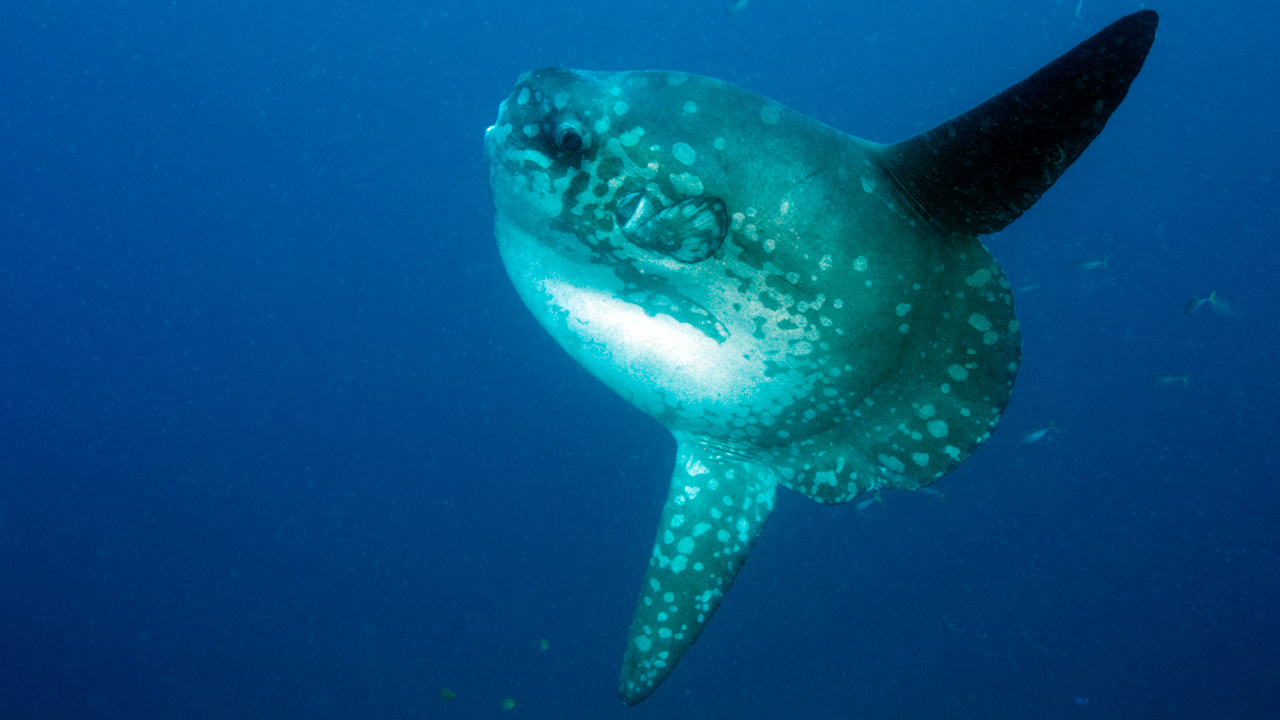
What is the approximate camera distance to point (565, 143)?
2486 millimetres

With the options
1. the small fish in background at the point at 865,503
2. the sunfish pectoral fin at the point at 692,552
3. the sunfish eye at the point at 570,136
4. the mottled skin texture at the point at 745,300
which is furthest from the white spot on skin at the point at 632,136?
the small fish in background at the point at 865,503

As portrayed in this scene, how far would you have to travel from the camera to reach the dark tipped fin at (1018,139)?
6.10 ft

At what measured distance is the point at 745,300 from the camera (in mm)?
2602

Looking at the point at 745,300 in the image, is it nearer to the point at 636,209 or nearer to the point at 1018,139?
the point at 636,209

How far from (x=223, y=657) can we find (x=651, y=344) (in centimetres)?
1455

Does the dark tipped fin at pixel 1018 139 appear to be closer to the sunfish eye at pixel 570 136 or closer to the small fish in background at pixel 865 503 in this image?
the sunfish eye at pixel 570 136

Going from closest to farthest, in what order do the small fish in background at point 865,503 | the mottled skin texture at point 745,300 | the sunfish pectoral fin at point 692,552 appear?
the mottled skin texture at point 745,300 < the sunfish pectoral fin at point 692,552 < the small fish in background at point 865,503

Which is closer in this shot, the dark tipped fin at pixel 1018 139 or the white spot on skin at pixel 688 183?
the dark tipped fin at pixel 1018 139

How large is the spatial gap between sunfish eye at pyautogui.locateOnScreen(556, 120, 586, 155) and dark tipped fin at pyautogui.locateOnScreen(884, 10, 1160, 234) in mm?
1289

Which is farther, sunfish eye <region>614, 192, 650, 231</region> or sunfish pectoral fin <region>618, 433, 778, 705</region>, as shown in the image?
sunfish pectoral fin <region>618, 433, 778, 705</region>

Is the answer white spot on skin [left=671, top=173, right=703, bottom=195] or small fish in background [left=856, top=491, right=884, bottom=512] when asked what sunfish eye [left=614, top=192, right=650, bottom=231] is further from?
small fish in background [left=856, top=491, right=884, bottom=512]

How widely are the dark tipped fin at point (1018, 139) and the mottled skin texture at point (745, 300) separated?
Result: 3 centimetres

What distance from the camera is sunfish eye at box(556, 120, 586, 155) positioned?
2.46 metres

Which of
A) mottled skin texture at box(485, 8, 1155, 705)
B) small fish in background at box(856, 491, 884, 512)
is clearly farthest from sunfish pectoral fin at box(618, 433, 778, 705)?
small fish in background at box(856, 491, 884, 512)
